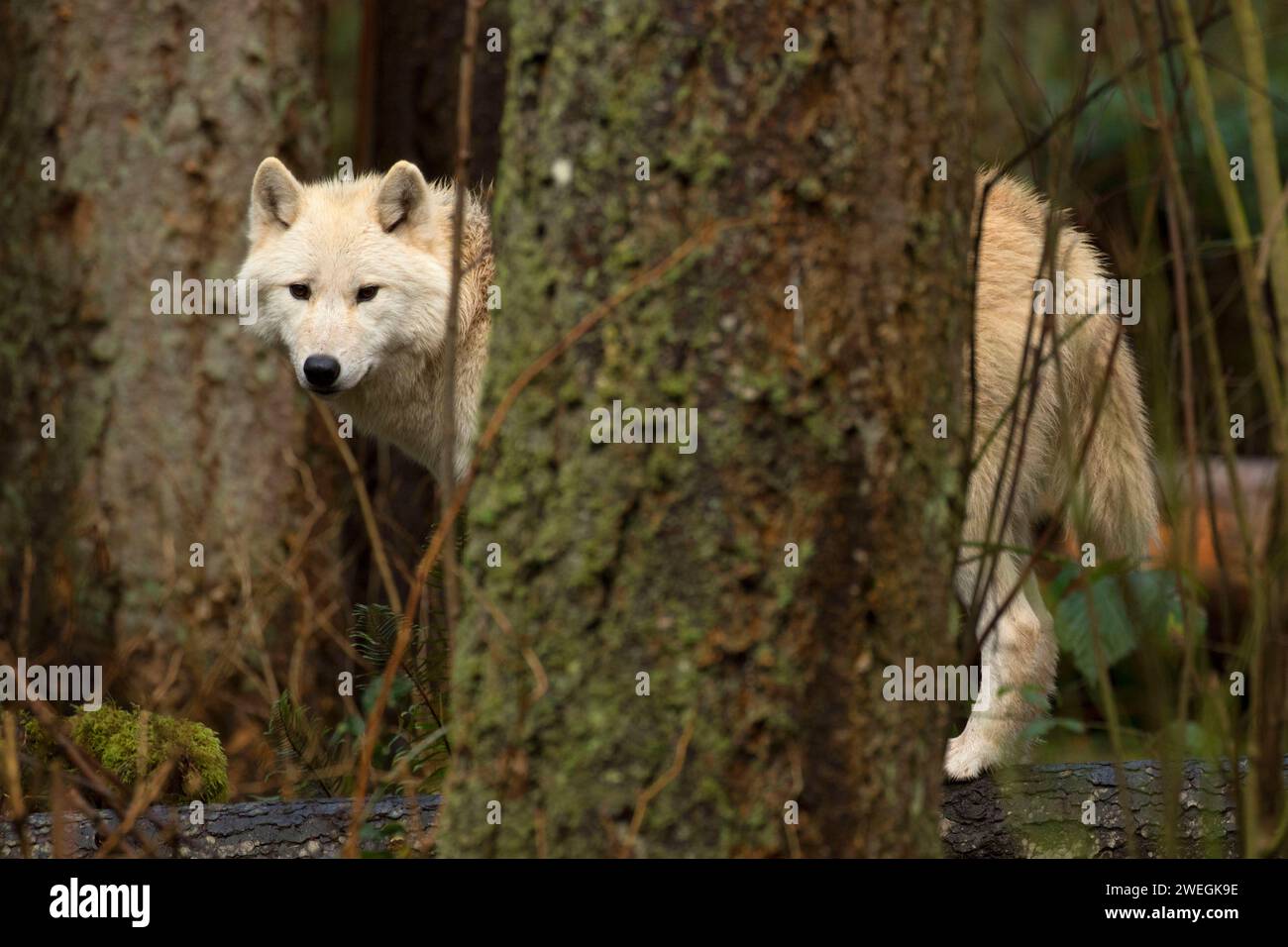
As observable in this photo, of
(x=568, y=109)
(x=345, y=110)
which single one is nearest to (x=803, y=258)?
(x=568, y=109)

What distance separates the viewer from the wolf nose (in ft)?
15.6

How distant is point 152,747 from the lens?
12.8 feet

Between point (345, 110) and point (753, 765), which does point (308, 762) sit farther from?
point (345, 110)

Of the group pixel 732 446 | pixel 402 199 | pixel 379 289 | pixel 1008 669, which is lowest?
pixel 1008 669

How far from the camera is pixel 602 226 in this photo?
2.30 metres

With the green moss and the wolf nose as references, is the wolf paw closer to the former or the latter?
the green moss

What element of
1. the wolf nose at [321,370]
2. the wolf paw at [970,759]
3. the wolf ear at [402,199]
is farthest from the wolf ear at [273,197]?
the wolf paw at [970,759]

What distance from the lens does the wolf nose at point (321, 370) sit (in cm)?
475

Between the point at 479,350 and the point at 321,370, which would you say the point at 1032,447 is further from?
the point at 321,370

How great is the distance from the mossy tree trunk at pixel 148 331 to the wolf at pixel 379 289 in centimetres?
101

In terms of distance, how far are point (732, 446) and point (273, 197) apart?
360cm

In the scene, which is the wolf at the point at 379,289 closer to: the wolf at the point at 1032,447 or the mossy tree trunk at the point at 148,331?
the mossy tree trunk at the point at 148,331

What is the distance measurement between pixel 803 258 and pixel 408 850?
69.8 inches

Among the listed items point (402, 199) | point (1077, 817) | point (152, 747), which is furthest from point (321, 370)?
point (1077, 817)
